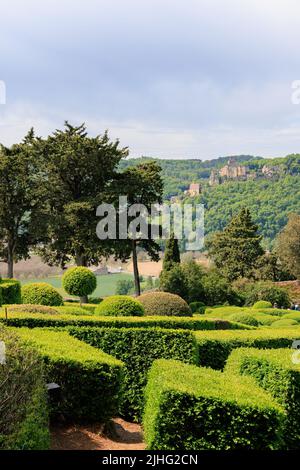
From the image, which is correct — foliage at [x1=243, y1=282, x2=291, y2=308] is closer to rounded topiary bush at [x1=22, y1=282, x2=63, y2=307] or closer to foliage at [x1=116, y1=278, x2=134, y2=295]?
rounded topiary bush at [x1=22, y1=282, x2=63, y2=307]

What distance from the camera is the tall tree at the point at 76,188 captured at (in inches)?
1291

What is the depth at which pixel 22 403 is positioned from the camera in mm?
6148

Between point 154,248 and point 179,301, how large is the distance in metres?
19.0

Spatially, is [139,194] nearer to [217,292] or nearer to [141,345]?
[217,292]

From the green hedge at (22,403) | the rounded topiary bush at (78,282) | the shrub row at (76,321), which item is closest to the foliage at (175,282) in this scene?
the rounded topiary bush at (78,282)

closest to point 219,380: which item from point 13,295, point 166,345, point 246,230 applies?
point 166,345

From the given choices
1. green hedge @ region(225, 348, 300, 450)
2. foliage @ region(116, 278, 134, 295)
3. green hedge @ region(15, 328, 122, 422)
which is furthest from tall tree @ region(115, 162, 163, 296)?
foliage @ region(116, 278, 134, 295)

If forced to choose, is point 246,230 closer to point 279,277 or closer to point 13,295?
point 279,277

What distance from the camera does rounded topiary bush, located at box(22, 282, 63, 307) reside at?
697 inches

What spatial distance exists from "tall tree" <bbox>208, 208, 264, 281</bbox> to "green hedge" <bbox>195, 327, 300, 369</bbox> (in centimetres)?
3635

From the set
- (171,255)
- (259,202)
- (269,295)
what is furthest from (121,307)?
(259,202)

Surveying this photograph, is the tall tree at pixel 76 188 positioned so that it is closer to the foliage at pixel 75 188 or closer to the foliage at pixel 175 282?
the foliage at pixel 75 188

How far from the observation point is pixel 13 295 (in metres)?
18.0

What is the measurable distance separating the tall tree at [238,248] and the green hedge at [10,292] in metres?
33.8
